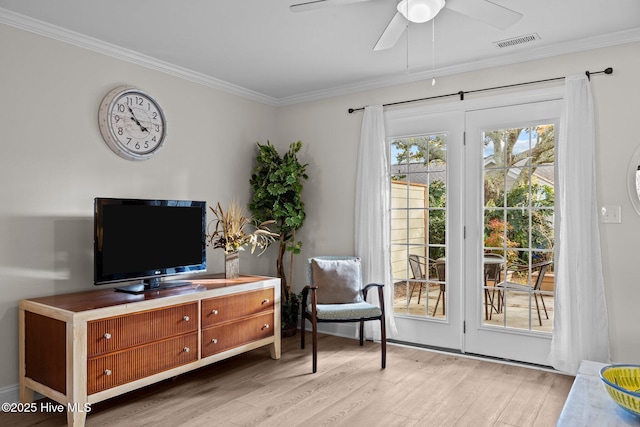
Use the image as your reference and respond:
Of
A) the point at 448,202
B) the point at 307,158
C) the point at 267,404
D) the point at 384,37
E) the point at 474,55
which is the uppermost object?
the point at 474,55

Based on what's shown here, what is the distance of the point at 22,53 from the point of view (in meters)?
3.07

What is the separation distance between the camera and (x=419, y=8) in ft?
7.97

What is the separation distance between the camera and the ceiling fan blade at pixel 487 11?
225cm

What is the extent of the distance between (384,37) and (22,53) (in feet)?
7.82

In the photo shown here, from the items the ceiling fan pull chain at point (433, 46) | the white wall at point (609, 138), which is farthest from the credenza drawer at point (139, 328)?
the ceiling fan pull chain at point (433, 46)

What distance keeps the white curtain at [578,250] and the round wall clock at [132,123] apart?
3242 mm

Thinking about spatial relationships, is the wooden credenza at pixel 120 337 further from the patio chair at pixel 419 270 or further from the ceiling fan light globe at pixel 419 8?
the ceiling fan light globe at pixel 419 8

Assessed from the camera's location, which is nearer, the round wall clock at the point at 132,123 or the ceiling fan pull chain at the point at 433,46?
the ceiling fan pull chain at the point at 433,46

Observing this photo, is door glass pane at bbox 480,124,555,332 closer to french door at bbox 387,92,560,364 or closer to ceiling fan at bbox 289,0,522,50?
french door at bbox 387,92,560,364

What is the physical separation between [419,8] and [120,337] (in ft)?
8.44

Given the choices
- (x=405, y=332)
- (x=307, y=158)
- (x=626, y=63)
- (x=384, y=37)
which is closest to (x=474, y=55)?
(x=626, y=63)

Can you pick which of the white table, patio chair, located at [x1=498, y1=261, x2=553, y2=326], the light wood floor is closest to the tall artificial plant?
the light wood floor

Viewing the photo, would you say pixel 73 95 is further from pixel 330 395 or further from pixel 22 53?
pixel 330 395

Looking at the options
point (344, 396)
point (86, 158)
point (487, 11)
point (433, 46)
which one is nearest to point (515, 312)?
point (344, 396)
